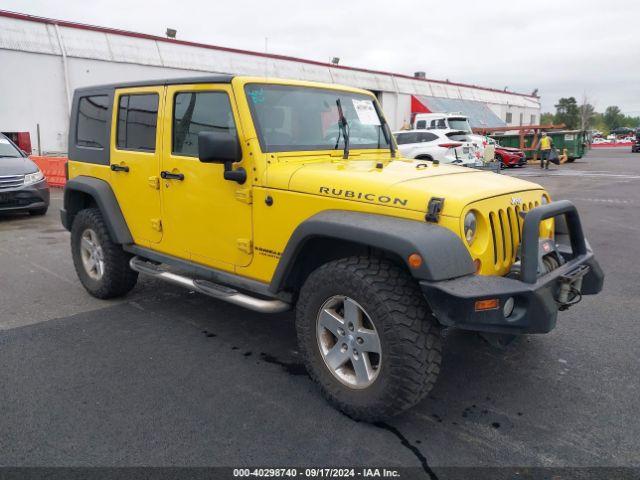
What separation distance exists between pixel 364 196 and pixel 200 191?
1419 mm

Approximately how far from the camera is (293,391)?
10.9 ft

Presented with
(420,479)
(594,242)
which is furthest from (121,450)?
(594,242)

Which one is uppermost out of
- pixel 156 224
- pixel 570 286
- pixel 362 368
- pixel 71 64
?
pixel 71 64

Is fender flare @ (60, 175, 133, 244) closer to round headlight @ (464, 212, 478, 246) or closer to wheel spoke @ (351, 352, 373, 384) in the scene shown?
wheel spoke @ (351, 352, 373, 384)

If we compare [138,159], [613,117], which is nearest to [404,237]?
[138,159]

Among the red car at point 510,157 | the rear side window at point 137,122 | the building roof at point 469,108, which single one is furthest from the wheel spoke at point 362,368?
the building roof at point 469,108

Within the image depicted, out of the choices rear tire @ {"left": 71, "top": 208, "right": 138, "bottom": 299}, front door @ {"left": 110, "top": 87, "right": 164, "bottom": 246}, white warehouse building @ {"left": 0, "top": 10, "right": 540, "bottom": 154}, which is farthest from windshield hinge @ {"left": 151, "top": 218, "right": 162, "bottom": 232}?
white warehouse building @ {"left": 0, "top": 10, "right": 540, "bottom": 154}

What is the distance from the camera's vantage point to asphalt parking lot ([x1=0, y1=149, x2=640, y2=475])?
2689mm

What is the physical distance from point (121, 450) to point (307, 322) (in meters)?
1.21

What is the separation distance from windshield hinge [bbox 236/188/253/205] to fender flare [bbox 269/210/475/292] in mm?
602

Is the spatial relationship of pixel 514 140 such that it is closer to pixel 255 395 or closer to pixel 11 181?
pixel 11 181

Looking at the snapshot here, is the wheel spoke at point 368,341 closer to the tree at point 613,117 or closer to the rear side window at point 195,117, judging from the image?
the rear side window at point 195,117

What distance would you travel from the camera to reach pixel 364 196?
298 cm

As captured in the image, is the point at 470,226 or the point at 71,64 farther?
the point at 71,64
